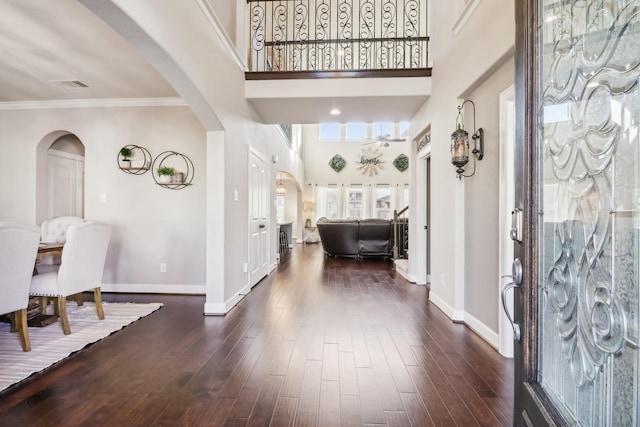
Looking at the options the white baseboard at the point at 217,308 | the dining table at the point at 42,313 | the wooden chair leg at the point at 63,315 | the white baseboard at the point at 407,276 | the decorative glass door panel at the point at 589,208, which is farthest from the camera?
the white baseboard at the point at 407,276

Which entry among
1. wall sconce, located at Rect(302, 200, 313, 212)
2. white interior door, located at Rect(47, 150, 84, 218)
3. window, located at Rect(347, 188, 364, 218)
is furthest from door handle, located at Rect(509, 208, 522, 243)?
window, located at Rect(347, 188, 364, 218)

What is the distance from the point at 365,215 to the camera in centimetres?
1216

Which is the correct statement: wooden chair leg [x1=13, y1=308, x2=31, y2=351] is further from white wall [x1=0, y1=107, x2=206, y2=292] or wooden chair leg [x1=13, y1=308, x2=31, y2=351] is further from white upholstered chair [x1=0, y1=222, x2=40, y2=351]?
white wall [x1=0, y1=107, x2=206, y2=292]

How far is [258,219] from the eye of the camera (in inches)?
193

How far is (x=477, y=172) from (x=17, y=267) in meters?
3.66

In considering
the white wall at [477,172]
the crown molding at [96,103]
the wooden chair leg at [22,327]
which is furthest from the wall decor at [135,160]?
the white wall at [477,172]

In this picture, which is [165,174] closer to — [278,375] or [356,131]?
[278,375]

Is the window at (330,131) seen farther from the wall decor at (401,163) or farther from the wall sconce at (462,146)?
the wall sconce at (462,146)

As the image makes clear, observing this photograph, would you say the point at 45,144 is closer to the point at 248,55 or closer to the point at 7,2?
the point at 7,2

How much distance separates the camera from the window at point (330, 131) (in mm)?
12289

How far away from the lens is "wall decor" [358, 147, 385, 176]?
12148 millimetres

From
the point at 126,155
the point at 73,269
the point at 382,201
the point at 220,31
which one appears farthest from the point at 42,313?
the point at 382,201

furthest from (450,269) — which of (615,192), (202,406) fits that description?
(615,192)

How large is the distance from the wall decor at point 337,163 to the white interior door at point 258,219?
6.78 meters
